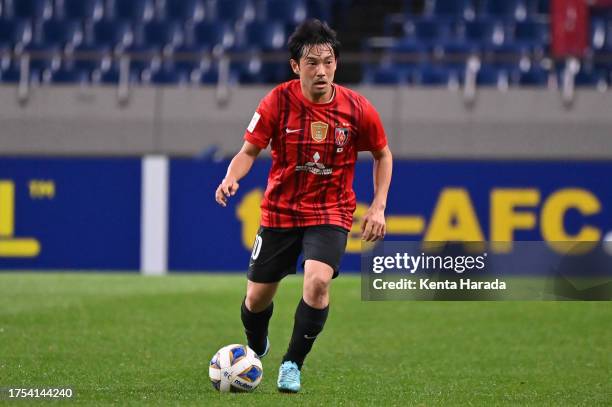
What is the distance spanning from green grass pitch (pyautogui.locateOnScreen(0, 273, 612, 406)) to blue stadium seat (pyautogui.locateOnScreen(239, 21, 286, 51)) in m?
6.63

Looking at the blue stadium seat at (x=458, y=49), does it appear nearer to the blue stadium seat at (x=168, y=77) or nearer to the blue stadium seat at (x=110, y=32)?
the blue stadium seat at (x=168, y=77)

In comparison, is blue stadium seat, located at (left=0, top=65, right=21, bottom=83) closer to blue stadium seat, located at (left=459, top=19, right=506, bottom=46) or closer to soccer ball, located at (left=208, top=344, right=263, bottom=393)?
blue stadium seat, located at (left=459, top=19, right=506, bottom=46)

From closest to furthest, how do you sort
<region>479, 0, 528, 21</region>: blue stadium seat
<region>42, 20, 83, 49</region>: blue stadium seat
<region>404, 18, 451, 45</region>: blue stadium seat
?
<region>404, 18, 451, 45</region>: blue stadium seat
<region>479, 0, 528, 21</region>: blue stadium seat
<region>42, 20, 83, 49</region>: blue stadium seat

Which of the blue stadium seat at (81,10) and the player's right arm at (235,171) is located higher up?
the blue stadium seat at (81,10)

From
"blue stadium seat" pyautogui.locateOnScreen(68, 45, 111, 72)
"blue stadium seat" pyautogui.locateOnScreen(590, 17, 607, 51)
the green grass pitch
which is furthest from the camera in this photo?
"blue stadium seat" pyautogui.locateOnScreen(590, 17, 607, 51)

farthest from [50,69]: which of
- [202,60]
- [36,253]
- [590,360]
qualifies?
[590,360]

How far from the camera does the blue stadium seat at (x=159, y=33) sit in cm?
2005

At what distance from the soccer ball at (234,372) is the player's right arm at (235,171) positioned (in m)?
0.88

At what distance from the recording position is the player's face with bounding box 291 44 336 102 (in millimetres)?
6461

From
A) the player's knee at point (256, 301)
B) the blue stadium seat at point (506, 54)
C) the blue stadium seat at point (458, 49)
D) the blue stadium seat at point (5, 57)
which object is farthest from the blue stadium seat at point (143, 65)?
the player's knee at point (256, 301)

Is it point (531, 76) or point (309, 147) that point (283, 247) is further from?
point (531, 76)

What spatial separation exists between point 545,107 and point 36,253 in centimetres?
744

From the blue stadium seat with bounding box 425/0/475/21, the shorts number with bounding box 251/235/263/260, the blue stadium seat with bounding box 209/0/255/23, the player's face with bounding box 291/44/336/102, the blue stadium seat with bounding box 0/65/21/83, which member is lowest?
the shorts number with bounding box 251/235/263/260

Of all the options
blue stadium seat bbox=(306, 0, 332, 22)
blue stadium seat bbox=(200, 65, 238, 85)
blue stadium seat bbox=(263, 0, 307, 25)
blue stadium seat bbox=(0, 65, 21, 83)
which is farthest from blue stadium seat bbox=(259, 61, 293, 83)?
blue stadium seat bbox=(0, 65, 21, 83)
